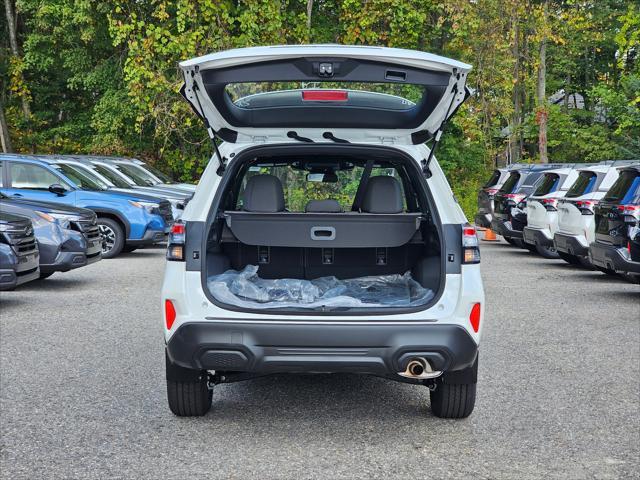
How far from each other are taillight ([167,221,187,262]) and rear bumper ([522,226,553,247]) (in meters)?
12.5

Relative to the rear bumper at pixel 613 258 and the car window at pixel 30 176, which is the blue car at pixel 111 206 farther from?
the rear bumper at pixel 613 258

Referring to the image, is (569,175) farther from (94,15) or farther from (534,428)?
(94,15)

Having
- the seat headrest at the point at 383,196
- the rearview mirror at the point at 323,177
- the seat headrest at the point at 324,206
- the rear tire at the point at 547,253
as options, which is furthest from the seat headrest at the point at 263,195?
the rear tire at the point at 547,253

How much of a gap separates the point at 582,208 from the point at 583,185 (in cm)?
78

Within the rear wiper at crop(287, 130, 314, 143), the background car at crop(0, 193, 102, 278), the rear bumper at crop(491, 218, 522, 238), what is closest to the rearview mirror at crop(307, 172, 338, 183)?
the rear wiper at crop(287, 130, 314, 143)

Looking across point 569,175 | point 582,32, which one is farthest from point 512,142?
point 569,175

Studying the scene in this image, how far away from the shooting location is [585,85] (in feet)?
170

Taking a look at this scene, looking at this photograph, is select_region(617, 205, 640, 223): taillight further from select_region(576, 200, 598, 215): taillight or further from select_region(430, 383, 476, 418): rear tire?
select_region(430, 383, 476, 418): rear tire

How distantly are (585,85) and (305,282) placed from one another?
48.3 m

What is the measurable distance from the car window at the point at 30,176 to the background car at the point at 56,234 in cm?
330

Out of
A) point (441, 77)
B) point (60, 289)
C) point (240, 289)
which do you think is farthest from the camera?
point (60, 289)

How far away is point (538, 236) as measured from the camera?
17406 mm

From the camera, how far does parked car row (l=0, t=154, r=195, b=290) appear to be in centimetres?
1091

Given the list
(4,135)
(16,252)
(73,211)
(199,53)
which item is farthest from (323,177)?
(4,135)
